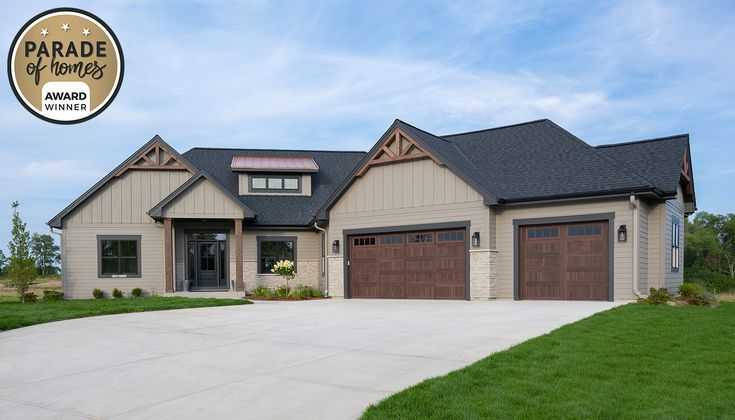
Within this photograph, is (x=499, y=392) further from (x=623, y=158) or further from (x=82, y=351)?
(x=623, y=158)

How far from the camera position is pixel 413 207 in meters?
20.2

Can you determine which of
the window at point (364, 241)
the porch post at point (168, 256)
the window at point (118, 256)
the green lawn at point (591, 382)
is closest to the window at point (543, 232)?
the window at point (364, 241)

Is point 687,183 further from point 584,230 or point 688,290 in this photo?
point 688,290

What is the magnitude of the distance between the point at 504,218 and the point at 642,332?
9280 mm

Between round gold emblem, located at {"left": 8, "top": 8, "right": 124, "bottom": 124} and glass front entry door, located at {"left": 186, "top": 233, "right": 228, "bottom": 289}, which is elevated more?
round gold emblem, located at {"left": 8, "top": 8, "right": 124, "bottom": 124}

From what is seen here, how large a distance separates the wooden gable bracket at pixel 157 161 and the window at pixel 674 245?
18.0 m

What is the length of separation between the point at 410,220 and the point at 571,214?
18.2ft

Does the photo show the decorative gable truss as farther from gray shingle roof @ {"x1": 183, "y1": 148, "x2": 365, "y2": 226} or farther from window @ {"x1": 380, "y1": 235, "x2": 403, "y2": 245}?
gray shingle roof @ {"x1": 183, "y1": 148, "x2": 365, "y2": 226}

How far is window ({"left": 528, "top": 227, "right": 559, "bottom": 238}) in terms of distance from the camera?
17656mm

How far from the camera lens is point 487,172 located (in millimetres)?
19922

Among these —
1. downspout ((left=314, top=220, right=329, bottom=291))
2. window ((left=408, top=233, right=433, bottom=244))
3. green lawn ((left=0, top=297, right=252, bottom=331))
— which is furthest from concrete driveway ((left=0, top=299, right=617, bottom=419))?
downspout ((left=314, top=220, right=329, bottom=291))

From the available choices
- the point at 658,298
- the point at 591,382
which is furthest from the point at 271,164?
the point at 591,382

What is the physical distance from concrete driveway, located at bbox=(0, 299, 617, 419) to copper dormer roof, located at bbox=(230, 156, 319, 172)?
1222cm

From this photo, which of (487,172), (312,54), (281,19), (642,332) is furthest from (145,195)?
(642,332)
